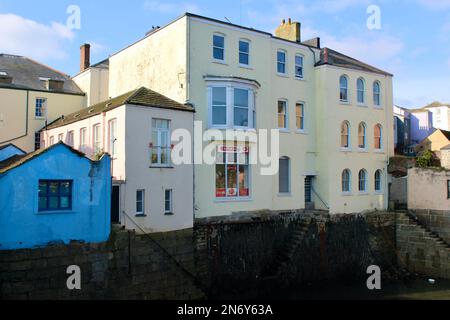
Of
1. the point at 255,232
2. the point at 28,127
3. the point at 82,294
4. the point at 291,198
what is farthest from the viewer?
the point at 28,127

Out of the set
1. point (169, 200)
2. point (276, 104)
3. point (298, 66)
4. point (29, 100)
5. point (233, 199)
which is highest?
point (298, 66)

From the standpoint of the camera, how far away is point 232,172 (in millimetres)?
21812

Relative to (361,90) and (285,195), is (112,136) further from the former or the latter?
(361,90)

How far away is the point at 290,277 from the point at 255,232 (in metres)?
3.10

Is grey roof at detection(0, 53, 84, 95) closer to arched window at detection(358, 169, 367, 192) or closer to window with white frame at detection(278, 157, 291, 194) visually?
window with white frame at detection(278, 157, 291, 194)

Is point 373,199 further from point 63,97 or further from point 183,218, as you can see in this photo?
point 63,97

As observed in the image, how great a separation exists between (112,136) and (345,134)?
48.0 feet

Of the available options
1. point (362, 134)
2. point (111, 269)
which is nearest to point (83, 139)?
point (111, 269)

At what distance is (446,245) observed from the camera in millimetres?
25312

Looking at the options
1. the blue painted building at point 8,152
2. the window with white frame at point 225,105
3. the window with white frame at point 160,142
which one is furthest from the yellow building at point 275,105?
the blue painted building at point 8,152

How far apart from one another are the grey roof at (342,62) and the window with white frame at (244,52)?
17.7 ft

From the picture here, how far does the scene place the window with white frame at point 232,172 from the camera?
21328mm

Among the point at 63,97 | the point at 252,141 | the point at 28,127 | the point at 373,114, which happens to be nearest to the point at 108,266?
the point at 252,141

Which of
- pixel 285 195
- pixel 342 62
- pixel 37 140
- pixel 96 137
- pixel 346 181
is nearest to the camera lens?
pixel 96 137
